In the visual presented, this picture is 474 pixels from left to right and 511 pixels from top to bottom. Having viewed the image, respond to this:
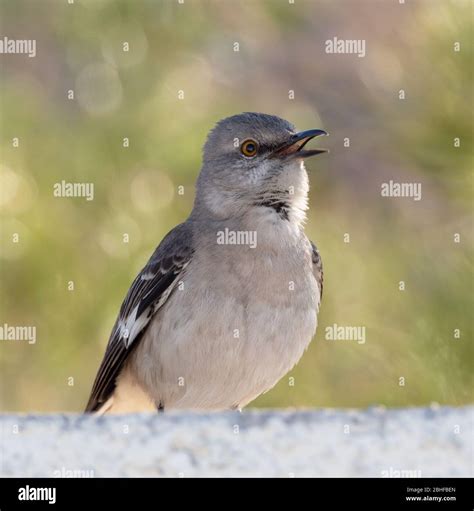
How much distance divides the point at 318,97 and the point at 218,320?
2349 mm

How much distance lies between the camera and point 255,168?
11.5 feet

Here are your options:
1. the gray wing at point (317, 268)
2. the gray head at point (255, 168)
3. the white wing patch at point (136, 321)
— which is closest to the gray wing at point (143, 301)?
the white wing patch at point (136, 321)

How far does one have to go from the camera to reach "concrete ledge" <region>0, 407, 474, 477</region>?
6.88ft

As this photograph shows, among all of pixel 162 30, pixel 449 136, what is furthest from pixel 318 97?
pixel 449 136

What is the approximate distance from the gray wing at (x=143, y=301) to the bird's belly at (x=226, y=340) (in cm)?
6

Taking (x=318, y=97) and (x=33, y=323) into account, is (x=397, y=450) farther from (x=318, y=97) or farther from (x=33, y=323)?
(x=318, y=97)

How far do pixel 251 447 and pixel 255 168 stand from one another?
1523mm

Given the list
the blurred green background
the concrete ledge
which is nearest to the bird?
the blurred green background

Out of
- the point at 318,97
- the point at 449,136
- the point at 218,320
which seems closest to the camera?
the point at 218,320

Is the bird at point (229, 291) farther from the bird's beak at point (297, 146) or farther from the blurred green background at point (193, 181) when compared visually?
the blurred green background at point (193, 181)

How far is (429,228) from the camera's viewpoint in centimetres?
464

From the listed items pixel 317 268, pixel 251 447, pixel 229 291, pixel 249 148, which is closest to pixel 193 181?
pixel 249 148

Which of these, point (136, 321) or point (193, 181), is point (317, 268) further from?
point (193, 181)

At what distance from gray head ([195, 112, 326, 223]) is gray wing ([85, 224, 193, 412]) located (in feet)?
0.60
